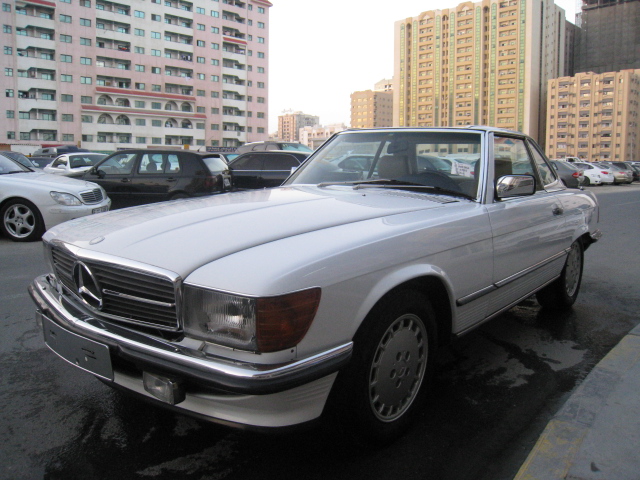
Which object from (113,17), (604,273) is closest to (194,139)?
(113,17)

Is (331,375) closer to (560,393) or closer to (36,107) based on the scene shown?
(560,393)

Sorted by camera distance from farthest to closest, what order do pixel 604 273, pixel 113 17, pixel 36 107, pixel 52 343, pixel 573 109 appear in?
pixel 573 109 → pixel 113 17 → pixel 36 107 → pixel 604 273 → pixel 52 343

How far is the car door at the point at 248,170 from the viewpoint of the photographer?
14.5 metres

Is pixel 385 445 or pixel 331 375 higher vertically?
pixel 331 375

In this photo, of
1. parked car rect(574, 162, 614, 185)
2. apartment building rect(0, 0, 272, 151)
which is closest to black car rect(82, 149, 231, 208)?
parked car rect(574, 162, 614, 185)

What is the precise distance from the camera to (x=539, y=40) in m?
109

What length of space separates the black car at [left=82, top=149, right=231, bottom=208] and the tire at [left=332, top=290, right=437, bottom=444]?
8955mm

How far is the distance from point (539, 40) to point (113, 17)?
83926 mm

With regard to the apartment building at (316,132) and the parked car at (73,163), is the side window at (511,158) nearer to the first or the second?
the parked car at (73,163)

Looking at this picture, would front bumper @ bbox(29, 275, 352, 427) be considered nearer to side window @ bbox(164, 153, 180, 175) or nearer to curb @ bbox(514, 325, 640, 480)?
curb @ bbox(514, 325, 640, 480)

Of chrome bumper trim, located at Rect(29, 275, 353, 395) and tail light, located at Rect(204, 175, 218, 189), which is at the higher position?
tail light, located at Rect(204, 175, 218, 189)

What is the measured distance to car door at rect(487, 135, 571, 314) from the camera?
310 cm

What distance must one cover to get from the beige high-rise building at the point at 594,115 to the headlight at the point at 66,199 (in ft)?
385

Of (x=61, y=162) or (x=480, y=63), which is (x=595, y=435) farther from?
(x=480, y=63)
